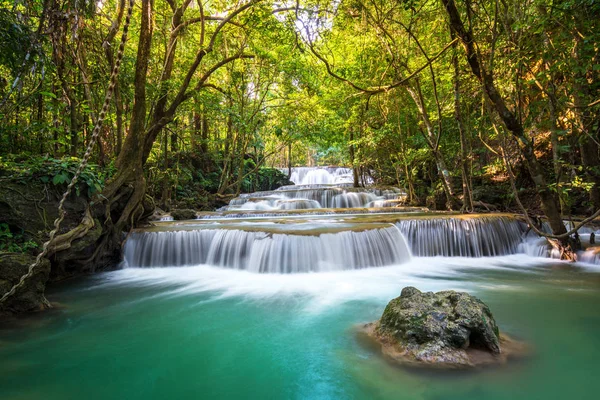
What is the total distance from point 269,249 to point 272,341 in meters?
3.39

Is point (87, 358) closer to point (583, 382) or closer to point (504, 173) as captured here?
point (583, 382)

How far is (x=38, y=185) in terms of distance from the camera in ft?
17.9

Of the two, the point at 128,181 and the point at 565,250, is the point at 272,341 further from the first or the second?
the point at 565,250

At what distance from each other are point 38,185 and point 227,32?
8662mm

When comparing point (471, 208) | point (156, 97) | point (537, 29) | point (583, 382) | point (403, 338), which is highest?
point (156, 97)

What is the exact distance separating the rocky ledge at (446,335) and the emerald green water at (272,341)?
5.2 inches

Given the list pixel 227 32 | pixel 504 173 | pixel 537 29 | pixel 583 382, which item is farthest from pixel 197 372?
pixel 504 173

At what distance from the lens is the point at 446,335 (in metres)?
2.86

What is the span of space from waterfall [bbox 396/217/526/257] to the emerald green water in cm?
167

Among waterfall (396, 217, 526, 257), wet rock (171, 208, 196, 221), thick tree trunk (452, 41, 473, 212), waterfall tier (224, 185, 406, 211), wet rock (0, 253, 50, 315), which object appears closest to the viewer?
wet rock (0, 253, 50, 315)

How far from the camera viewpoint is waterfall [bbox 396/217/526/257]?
806 cm

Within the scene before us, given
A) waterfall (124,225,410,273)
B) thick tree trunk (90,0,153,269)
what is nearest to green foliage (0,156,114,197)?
thick tree trunk (90,0,153,269)

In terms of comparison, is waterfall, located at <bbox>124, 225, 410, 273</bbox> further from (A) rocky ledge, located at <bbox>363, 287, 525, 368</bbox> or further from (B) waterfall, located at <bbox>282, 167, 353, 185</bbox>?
(B) waterfall, located at <bbox>282, 167, 353, 185</bbox>

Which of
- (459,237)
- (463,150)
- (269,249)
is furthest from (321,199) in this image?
(269,249)
